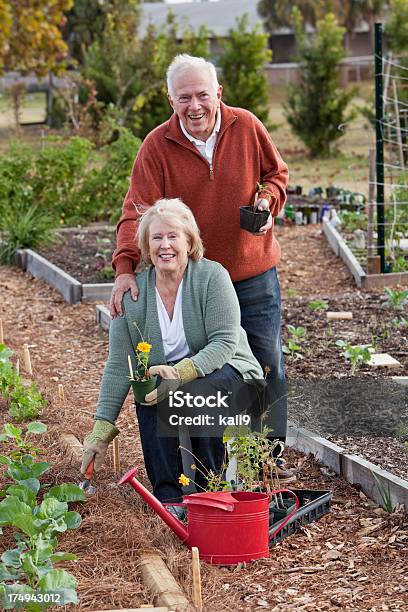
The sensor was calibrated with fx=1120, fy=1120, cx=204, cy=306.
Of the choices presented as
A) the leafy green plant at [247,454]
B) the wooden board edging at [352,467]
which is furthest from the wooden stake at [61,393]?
the leafy green plant at [247,454]

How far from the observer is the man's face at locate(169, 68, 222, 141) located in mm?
3967

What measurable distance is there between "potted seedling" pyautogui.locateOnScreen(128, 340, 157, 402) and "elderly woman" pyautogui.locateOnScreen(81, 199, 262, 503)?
2.6 inches

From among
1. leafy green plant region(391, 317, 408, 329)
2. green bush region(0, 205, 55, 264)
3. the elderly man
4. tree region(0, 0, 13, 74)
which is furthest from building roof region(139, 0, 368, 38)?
the elderly man

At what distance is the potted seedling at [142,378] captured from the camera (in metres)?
3.76

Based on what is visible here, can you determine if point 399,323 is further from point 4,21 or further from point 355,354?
point 4,21

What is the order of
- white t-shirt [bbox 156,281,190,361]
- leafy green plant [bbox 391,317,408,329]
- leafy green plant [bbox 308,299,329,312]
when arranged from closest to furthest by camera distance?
white t-shirt [bbox 156,281,190,361]
leafy green plant [bbox 391,317,408,329]
leafy green plant [bbox 308,299,329,312]

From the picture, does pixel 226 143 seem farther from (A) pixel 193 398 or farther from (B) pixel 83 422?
(B) pixel 83 422

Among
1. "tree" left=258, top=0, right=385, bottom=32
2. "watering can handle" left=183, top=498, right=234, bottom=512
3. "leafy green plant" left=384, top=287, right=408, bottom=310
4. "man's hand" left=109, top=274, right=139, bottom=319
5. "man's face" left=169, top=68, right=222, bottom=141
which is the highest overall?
"tree" left=258, top=0, right=385, bottom=32

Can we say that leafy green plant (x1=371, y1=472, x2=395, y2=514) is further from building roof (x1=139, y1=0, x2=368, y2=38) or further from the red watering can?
building roof (x1=139, y1=0, x2=368, y2=38)

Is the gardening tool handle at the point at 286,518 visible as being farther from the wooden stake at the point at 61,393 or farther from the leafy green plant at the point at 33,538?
the wooden stake at the point at 61,393

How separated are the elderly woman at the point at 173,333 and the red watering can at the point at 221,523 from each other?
1.19 feet

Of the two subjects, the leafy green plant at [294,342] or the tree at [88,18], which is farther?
the tree at [88,18]

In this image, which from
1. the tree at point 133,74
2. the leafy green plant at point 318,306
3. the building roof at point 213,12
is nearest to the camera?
the leafy green plant at point 318,306

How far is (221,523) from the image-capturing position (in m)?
3.51
